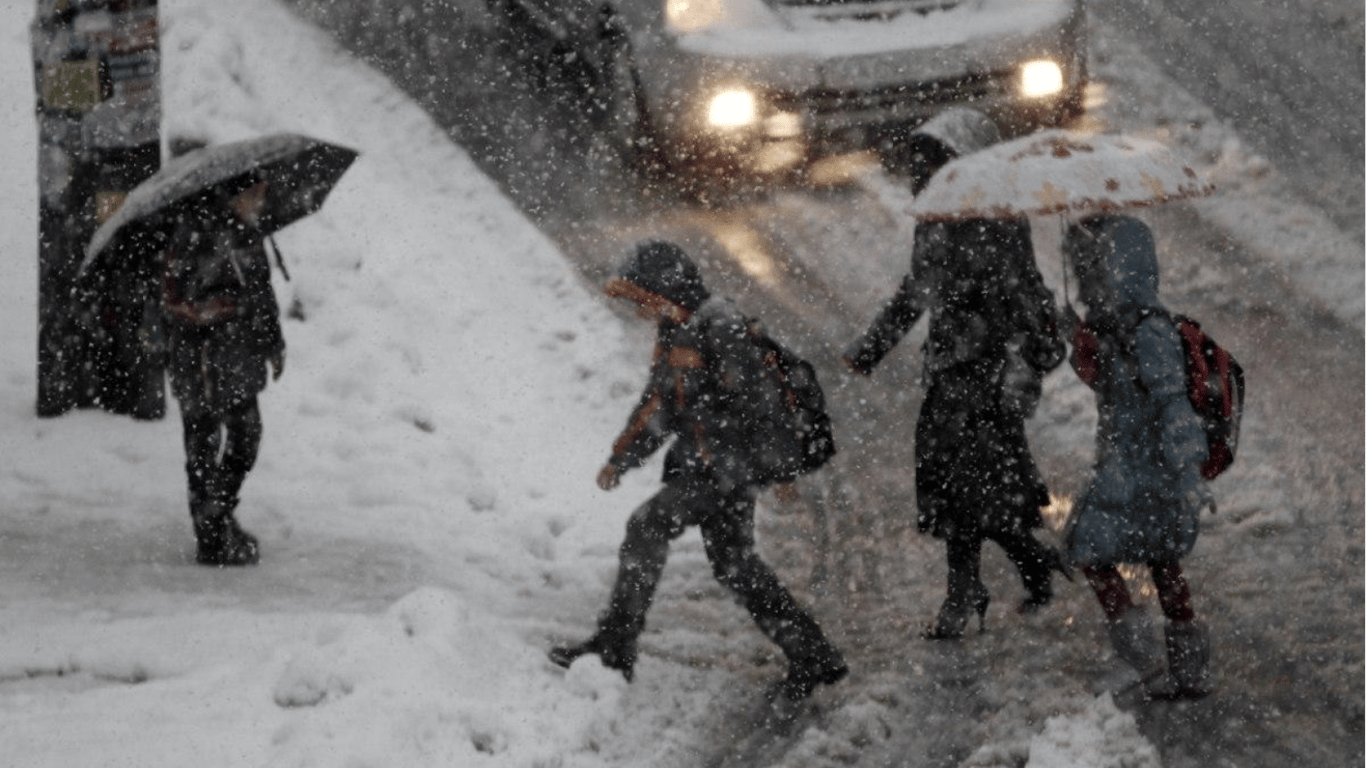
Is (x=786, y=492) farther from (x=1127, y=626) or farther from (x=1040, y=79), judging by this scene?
(x=1040, y=79)

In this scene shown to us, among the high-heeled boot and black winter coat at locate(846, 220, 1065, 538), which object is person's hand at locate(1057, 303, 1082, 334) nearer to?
black winter coat at locate(846, 220, 1065, 538)

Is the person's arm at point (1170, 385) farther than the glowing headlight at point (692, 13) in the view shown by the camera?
No

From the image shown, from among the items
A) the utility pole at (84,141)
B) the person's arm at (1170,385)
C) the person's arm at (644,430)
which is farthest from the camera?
the utility pole at (84,141)

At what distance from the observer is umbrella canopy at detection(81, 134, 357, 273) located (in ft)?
17.0

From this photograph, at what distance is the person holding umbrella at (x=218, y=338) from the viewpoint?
5.38 meters

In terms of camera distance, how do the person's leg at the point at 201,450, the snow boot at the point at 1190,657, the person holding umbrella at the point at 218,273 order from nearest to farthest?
Answer: the snow boot at the point at 1190,657, the person holding umbrella at the point at 218,273, the person's leg at the point at 201,450

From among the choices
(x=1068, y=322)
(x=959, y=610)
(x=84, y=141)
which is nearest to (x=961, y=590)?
(x=959, y=610)

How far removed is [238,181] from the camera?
18.1 feet

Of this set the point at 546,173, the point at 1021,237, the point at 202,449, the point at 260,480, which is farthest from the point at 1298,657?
the point at 546,173

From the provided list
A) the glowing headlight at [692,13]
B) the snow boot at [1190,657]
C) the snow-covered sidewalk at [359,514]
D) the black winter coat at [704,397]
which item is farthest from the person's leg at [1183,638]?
the glowing headlight at [692,13]

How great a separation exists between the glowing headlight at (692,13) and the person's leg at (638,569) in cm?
436

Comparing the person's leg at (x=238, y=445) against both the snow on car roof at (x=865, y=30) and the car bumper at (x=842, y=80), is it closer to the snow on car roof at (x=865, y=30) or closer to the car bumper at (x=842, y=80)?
the car bumper at (x=842, y=80)

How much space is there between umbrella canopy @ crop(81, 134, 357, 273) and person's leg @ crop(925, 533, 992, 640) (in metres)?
2.63

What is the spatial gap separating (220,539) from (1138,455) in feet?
10.8
